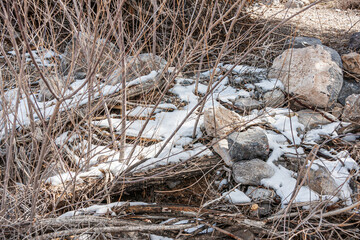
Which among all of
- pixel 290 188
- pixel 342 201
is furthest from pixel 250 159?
pixel 342 201

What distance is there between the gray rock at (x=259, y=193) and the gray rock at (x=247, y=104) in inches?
51.2

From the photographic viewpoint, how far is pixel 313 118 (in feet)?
12.0

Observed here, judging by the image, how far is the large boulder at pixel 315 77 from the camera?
3.88 m

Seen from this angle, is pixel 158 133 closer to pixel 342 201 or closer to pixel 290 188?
pixel 290 188

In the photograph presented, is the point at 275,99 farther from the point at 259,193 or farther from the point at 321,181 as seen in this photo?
the point at 259,193

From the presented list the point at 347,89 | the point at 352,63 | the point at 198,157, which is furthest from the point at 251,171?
the point at 352,63

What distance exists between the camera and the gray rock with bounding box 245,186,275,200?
8.82 ft

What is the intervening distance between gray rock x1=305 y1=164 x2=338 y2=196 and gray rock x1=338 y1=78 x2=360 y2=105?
1.75 m

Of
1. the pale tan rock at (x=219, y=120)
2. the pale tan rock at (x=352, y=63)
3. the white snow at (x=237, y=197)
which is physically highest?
the pale tan rock at (x=352, y=63)

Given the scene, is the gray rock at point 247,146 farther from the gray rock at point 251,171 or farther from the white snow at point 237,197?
the white snow at point 237,197

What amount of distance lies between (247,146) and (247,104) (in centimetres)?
108

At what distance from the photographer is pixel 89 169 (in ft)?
8.64

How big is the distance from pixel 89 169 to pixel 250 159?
1604 mm

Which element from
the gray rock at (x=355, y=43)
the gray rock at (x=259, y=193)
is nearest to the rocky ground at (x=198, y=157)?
the gray rock at (x=259, y=193)
